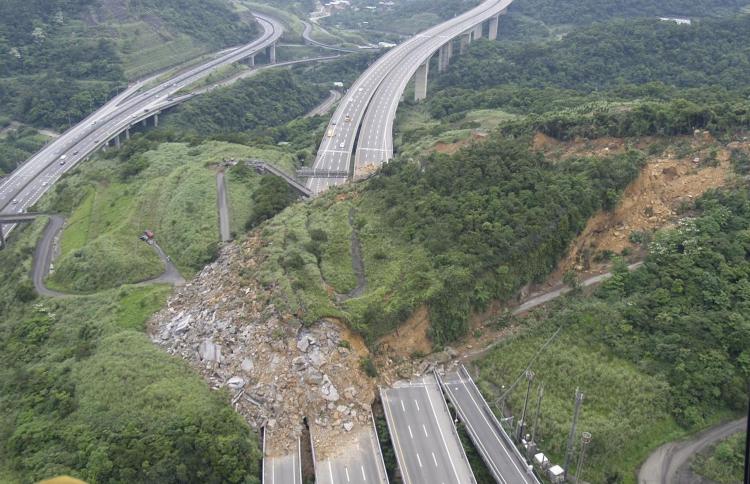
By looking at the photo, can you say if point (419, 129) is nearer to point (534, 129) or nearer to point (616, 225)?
point (534, 129)

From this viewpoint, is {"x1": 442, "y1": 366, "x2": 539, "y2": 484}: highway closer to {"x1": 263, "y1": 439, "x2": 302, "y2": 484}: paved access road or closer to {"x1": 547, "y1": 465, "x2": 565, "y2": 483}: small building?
{"x1": 547, "y1": 465, "x2": 565, "y2": 483}: small building

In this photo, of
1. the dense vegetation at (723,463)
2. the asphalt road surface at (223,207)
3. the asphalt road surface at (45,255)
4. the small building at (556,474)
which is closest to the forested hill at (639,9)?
the asphalt road surface at (223,207)

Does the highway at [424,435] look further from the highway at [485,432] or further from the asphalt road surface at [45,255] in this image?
the asphalt road surface at [45,255]

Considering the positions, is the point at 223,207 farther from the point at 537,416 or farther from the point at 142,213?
the point at 537,416

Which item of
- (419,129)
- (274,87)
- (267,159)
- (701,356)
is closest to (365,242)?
(701,356)

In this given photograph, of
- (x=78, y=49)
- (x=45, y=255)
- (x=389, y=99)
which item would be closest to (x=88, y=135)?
(x=78, y=49)

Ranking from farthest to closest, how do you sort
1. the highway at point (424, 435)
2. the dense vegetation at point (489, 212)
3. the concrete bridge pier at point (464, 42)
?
→ 1. the concrete bridge pier at point (464, 42)
2. the dense vegetation at point (489, 212)
3. the highway at point (424, 435)
